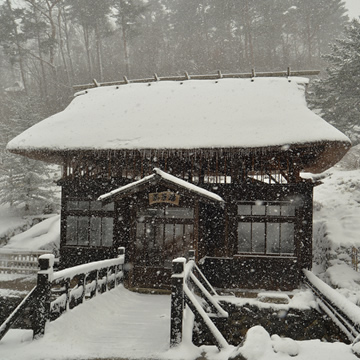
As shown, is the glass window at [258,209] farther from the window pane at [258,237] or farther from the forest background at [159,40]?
the forest background at [159,40]

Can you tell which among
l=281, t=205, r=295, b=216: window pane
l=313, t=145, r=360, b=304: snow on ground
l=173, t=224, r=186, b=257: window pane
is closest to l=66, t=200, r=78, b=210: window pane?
l=173, t=224, r=186, b=257: window pane

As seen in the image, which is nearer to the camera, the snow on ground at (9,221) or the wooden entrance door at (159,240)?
the wooden entrance door at (159,240)

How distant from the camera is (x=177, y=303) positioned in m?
5.79

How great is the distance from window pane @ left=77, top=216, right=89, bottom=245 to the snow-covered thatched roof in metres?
2.54

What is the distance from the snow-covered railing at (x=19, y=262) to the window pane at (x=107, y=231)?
11.4ft

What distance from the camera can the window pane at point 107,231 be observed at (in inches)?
462

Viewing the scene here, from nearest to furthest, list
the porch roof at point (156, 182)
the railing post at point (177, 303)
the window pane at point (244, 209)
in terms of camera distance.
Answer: the railing post at point (177, 303), the porch roof at point (156, 182), the window pane at point (244, 209)

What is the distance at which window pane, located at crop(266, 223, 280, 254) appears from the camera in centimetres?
1091

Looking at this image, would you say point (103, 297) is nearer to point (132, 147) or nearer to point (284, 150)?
point (132, 147)

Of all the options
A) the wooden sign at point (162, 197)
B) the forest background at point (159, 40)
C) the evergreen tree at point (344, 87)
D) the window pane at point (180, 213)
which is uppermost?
the forest background at point (159, 40)

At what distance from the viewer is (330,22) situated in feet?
118

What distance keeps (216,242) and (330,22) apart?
34.0m

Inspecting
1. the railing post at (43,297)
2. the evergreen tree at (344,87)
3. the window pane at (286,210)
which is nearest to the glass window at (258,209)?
the window pane at (286,210)

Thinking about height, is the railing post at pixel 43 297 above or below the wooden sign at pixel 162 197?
below
